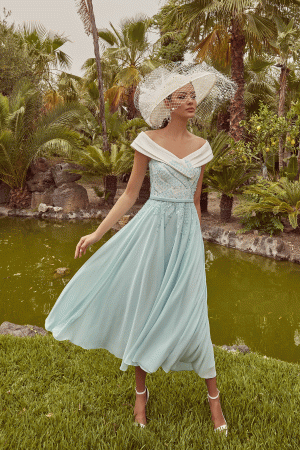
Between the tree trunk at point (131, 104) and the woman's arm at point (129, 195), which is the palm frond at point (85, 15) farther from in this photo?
the woman's arm at point (129, 195)

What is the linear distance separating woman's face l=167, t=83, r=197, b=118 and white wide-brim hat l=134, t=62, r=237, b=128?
0.11 feet

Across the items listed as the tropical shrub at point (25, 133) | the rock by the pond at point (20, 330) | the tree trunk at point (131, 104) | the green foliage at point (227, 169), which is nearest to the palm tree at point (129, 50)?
the tree trunk at point (131, 104)

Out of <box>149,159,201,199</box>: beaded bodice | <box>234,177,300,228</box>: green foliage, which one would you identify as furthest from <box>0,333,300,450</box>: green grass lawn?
<box>234,177,300,228</box>: green foliage

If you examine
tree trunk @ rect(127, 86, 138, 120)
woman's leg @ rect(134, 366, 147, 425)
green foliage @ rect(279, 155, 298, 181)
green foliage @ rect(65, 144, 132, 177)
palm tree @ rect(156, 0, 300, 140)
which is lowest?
woman's leg @ rect(134, 366, 147, 425)

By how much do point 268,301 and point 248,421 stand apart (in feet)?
10.1

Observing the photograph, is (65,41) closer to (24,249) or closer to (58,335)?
(24,249)

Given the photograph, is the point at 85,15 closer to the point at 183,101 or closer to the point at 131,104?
the point at 131,104

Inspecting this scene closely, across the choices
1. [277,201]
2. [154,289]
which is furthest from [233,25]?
[154,289]

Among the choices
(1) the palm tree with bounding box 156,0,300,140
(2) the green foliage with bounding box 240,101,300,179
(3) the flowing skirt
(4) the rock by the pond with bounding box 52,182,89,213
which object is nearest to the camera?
(3) the flowing skirt

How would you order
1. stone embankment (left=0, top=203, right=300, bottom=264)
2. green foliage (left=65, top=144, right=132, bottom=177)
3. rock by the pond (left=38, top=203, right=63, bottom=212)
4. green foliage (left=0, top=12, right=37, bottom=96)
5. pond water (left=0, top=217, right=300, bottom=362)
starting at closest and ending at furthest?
pond water (left=0, top=217, right=300, bottom=362) → stone embankment (left=0, top=203, right=300, bottom=264) → green foliage (left=65, top=144, right=132, bottom=177) → rock by the pond (left=38, top=203, right=63, bottom=212) → green foliage (left=0, top=12, right=37, bottom=96)

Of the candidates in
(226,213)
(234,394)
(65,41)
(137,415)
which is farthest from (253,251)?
(65,41)

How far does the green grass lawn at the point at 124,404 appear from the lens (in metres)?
1.72

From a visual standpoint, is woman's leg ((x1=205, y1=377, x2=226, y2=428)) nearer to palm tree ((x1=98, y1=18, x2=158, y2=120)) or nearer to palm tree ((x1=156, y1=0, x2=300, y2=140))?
palm tree ((x1=156, y1=0, x2=300, y2=140))

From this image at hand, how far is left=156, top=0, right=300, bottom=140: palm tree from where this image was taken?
8422mm
